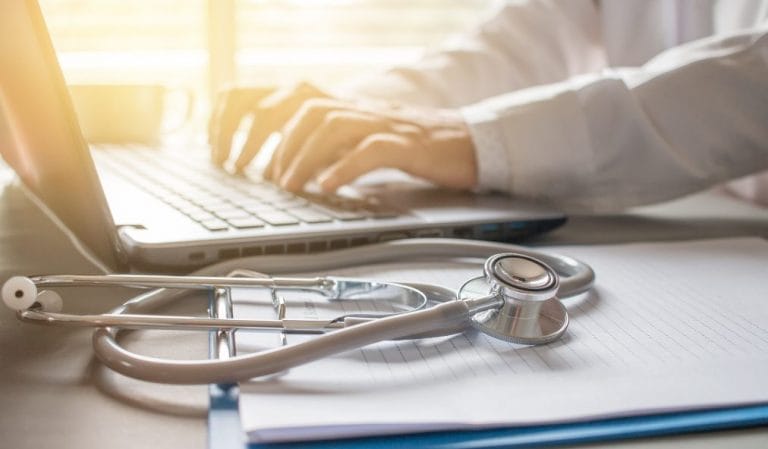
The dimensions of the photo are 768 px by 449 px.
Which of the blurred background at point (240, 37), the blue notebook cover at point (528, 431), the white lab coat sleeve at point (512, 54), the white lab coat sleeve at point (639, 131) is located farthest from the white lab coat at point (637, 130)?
the blurred background at point (240, 37)

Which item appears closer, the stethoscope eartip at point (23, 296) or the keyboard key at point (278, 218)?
the stethoscope eartip at point (23, 296)

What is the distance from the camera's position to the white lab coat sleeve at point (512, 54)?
0.90 m

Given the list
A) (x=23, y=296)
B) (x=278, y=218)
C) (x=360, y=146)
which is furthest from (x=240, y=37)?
(x=23, y=296)

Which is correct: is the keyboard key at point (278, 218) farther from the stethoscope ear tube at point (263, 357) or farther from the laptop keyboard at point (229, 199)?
the stethoscope ear tube at point (263, 357)

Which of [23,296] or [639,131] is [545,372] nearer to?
[23,296]

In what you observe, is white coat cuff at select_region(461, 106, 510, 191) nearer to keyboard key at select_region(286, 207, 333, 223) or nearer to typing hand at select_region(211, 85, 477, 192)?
typing hand at select_region(211, 85, 477, 192)

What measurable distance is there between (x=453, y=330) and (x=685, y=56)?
0.41 metres

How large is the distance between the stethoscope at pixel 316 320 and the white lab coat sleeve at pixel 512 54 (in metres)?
0.52

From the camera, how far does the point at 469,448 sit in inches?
10.1

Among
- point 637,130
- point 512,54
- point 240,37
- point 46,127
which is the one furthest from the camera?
point 240,37

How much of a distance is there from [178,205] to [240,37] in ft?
3.10

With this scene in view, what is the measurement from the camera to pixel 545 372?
0.31 meters

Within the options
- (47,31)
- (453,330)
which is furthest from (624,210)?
(47,31)

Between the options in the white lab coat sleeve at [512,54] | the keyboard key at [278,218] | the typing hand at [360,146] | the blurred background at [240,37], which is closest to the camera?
the keyboard key at [278,218]
